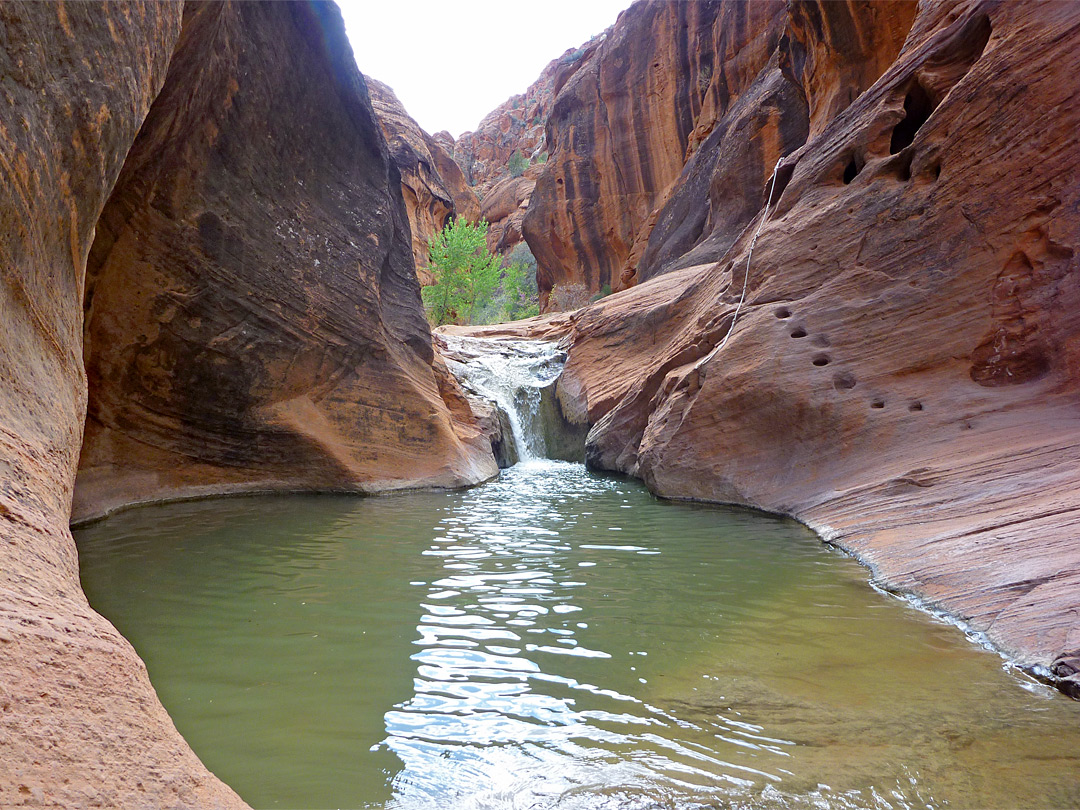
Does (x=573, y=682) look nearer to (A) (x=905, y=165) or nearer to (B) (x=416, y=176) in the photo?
(A) (x=905, y=165)

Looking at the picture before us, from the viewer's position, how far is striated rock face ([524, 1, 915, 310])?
500 inches

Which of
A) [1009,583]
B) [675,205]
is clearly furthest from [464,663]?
[675,205]

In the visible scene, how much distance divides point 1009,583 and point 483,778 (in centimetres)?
372

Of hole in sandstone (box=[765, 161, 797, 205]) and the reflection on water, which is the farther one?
hole in sandstone (box=[765, 161, 797, 205])

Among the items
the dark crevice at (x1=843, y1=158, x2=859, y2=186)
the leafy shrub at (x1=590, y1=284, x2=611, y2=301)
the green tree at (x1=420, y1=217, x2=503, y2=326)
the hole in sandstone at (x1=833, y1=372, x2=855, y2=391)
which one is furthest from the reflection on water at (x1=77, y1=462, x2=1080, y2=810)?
the leafy shrub at (x1=590, y1=284, x2=611, y2=301)

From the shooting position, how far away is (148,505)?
8859mm

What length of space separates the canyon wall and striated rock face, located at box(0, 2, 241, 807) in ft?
0.03

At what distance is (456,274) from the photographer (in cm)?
2992

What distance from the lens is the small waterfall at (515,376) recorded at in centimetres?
1714

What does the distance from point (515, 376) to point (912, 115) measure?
37.3ft

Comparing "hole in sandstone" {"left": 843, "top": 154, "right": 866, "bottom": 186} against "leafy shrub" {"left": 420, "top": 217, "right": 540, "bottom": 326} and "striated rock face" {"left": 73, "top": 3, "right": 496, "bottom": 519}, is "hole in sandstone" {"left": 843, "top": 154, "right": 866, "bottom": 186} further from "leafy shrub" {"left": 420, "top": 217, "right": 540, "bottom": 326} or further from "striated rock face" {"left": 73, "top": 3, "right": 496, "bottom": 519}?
"leafy shrub" {"left": 420, "top": 217, "right": 540, "bottom": 326}

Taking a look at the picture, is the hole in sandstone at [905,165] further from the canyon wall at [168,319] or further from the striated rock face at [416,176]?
the striated rock face at [416,176]

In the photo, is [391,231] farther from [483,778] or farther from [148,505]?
[483,778]

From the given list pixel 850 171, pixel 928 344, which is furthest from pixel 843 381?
pixel 850 171
